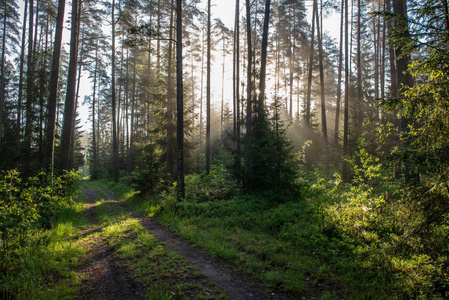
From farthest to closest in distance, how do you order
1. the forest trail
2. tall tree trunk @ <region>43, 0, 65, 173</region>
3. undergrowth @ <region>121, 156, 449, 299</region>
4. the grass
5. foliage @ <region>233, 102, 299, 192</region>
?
foliage @ <region>233, 102, 299, 192</region>, tall tree trunk @ <region>43, 0, 65, 173</region>, the forest trail, the grass, undergrowth @ <region>121, 156, 449, 299</region>

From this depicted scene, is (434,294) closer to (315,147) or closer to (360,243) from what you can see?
(360,243)

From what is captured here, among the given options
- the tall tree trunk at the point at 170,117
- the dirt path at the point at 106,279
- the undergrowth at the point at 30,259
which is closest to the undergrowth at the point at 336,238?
the dirt path at the point at 106,279

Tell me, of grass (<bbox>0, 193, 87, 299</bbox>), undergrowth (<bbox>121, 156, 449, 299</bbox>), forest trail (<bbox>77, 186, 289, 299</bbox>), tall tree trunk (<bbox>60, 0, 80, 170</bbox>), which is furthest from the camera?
tall tree trunk (<bbox>60, 0, 80, 170</bbox>)

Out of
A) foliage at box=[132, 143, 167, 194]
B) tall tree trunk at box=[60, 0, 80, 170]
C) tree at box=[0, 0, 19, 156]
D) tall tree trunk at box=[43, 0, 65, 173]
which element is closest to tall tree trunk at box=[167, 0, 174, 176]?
foliage at box=[132, 143, 167, 194]

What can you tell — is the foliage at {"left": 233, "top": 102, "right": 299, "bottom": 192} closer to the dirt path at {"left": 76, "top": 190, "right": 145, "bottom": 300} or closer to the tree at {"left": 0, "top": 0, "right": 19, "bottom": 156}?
the dirt path at {"left": 76, "top": 190, "right": 145, "bottom": 300}

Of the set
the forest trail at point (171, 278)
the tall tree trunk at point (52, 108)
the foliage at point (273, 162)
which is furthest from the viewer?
the foliage at point (273, 162)

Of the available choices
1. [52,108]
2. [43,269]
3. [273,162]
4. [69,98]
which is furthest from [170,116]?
[43,269]

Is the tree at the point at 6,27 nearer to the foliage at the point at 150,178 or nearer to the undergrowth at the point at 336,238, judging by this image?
the foliage at the point at 150,178

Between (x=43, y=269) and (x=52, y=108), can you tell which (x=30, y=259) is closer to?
(x=43, y=269)

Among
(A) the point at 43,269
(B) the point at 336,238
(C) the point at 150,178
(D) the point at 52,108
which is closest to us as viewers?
(A) the point at 43,269

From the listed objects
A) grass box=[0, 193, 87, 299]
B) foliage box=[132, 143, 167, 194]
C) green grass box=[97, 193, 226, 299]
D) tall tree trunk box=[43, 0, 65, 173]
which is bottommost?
green grass box=[97, 193, 226, 299]

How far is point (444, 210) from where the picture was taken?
3318 mm

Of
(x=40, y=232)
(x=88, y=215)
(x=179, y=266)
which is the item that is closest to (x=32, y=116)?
(x=88, y=215)

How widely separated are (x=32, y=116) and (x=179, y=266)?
530 inches
